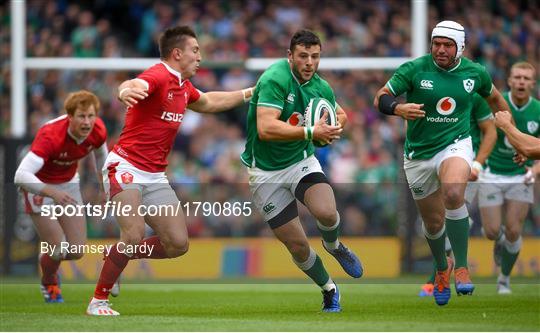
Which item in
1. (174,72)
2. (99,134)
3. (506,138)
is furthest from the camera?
(506,138)

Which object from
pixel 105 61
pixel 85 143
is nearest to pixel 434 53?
pixel 85 143

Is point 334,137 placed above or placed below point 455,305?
above

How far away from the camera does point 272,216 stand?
11.3m

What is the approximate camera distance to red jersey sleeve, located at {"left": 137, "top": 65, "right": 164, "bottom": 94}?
10820mm

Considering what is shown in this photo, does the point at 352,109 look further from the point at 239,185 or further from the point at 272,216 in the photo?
the point at 272,216

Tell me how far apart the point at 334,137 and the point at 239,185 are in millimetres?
6934

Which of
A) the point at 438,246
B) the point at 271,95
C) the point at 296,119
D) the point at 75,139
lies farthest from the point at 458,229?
the point at 75,139

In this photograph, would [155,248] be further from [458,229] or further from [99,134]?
[458,229]

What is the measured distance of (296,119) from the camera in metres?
11.3

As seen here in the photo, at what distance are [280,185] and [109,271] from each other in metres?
1.75

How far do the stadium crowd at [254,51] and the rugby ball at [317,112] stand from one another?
283 inches

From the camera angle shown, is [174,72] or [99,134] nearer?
[174,72]

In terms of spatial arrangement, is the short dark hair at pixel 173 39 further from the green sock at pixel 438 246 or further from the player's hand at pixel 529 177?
the player's hand at pixel 529 177

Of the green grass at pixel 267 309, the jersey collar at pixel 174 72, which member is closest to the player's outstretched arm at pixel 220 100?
the jersey collar at pixel 174 72
